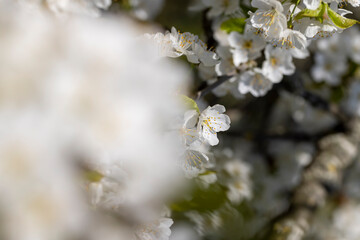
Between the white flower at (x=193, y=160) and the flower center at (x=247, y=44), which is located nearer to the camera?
the white flower at (x=193, y=160)

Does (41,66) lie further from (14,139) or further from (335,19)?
(335,19)

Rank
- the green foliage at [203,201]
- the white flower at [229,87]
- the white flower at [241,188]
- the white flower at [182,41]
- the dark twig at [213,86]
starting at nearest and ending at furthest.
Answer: the green foliage at [203,201], the white flower at [182,41], the dark twig at [213,86], the white flower at [229,87], the white flower at [241,188]

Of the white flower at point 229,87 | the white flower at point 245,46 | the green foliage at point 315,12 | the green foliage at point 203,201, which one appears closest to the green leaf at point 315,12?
the green foliage at point 315,12

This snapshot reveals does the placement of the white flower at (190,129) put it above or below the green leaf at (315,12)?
below

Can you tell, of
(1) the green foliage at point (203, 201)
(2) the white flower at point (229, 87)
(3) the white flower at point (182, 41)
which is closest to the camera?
(1) the green foliage at point (203, 201)

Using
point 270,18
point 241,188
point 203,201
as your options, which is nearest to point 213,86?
point 270,18

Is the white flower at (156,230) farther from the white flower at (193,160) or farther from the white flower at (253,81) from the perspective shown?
the white flower at (253,81)

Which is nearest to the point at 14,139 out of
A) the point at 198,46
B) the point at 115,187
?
the point at 115,187
